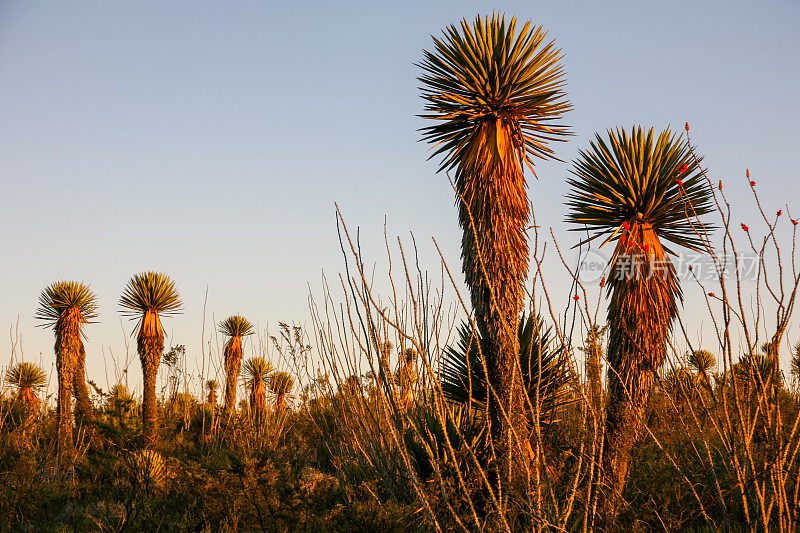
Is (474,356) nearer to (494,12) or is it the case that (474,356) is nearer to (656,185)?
(656,185)

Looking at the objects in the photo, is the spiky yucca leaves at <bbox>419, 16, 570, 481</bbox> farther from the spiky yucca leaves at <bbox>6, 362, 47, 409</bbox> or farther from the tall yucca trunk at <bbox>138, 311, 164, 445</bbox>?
the spiky yucca leaves at <bbox>6, 362, 47, 409</bbox>

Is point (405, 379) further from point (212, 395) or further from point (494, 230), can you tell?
point (212, 395)

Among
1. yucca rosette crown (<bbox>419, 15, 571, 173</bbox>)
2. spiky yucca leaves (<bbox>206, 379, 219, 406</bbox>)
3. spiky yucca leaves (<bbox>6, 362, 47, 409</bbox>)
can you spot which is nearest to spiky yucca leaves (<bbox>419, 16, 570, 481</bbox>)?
yucca rosette crown (<bbox>419, 15, 571, 173</bbox>)

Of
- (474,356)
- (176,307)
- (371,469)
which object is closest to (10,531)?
(371,469)

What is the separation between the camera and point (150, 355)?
15055 millimetres

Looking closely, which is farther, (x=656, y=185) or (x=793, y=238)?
(x=656, y=185)

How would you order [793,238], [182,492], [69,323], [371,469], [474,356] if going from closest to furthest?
1. [793,238]
2. [371,469]
3. [182,492]
4. [474,356]
5. [69,323]

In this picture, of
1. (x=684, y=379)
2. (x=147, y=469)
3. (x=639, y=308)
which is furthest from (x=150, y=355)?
(x=684, y=379)

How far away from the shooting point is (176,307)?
15.9 metres

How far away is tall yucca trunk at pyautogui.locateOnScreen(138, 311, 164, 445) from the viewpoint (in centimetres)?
1465

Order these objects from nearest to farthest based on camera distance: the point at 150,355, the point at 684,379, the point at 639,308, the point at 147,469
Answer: the point at 684,379 < the point at 147,469 < the point at 639,308 < the point at 150,355

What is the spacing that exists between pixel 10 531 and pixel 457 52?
8.07 m

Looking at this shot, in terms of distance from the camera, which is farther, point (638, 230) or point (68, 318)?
point (68, 318)

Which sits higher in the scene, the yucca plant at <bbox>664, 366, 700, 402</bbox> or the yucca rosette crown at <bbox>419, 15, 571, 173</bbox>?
the yucca rosette crown at <bbox>419, 15, 571, 173</bbox>
